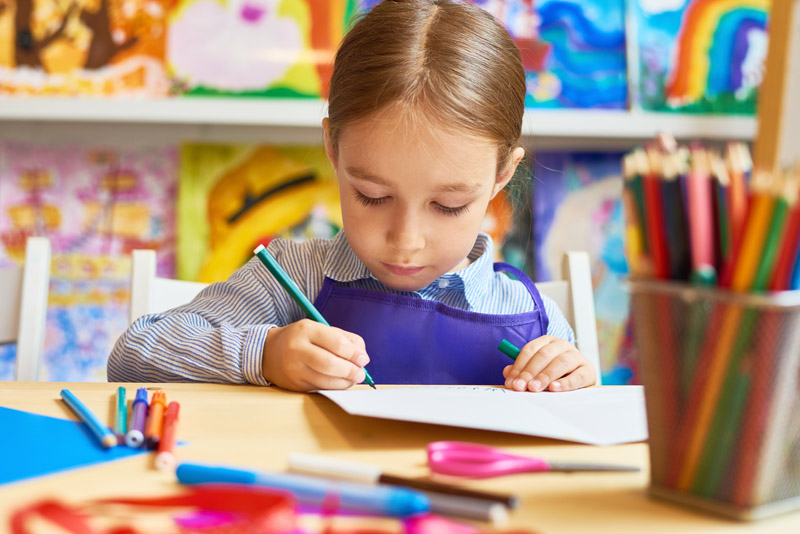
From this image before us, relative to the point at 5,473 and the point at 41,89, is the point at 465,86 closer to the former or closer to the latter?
the point at 5,473

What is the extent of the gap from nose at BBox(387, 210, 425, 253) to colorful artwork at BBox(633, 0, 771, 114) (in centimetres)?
120

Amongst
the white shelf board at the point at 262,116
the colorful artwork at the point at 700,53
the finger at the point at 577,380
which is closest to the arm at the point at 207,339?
the finger at the point at 577,380

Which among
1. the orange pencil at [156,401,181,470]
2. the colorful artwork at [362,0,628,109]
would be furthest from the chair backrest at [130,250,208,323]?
the colorful artwork at [362,0,628,109]

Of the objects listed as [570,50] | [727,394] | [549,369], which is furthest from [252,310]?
[570,50]

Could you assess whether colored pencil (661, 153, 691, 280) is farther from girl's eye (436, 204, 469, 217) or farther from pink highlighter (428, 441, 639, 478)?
girl's eye (436, 204, 469, 217)

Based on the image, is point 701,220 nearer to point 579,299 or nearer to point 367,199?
point 367,199

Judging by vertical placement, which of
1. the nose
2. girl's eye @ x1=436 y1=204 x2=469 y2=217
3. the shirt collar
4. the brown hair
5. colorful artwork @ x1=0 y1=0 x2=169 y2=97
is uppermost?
colorful artwork @ x1=0 y1=0 x2=169 y2=97

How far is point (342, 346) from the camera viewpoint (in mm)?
574

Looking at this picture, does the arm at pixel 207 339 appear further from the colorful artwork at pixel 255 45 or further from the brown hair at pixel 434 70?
the colorful artwork at pixel 255 45

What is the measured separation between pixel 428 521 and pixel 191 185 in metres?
1.49

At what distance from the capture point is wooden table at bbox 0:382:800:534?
316mm

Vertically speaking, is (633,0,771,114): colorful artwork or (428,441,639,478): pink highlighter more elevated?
(633,0,771,114): colorful artwork

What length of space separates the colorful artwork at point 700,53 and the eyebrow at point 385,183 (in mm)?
1166

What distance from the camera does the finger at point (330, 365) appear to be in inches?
22.2
